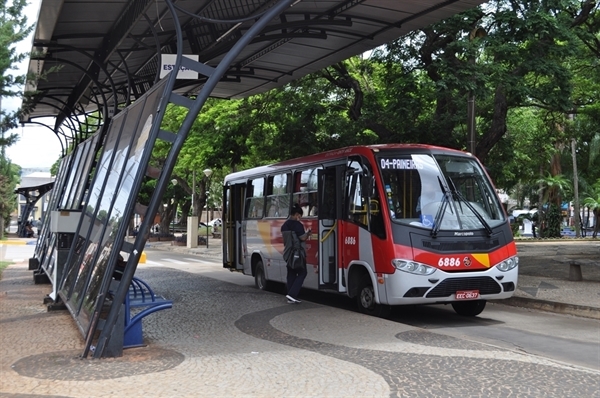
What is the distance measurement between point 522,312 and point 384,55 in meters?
8.23

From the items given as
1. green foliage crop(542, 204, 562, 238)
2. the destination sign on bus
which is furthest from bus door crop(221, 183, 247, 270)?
green foliage crop(542, 204, 562, 238)

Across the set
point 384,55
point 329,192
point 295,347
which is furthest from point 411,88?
point 295,347

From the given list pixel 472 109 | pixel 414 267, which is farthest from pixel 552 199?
pixel 414 267

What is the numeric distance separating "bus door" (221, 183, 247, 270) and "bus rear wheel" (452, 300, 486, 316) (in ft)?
23.1

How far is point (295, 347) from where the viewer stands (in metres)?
8.88

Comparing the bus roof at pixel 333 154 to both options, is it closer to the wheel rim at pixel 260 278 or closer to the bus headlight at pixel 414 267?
the bus headlight at pixel 414 267

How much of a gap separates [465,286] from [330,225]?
3.03 m

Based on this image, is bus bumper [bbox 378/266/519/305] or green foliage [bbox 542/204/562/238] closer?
bus bumper [bbox 378/266/519/305]

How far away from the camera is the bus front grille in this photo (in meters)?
11.7

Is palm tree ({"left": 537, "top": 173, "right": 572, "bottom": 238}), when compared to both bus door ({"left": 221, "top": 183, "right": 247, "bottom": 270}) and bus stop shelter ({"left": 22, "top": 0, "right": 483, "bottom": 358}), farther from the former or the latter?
bus stop shelter ({"left": 22, "top": 0, "right": 483, "bottom": 358})

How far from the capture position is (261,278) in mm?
17703

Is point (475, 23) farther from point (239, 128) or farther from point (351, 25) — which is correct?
point (239, 128)

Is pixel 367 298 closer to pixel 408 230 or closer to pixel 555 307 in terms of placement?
pixel 408 230

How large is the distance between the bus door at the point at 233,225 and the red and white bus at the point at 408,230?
4643 millimetres
